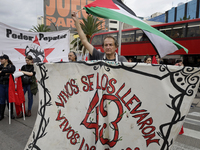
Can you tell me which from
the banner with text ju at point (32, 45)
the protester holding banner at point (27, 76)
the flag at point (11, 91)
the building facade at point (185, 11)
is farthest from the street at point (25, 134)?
the building facade at point (185, 11)

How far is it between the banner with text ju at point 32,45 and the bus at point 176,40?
25.2ft

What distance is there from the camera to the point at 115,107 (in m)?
1.80

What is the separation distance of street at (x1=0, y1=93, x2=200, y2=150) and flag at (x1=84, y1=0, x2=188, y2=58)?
1.84 meters

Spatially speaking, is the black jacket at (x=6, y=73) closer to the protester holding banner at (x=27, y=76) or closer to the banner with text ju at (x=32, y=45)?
the protester holding banner at (x=27, y=76)

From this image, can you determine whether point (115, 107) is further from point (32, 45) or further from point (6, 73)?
point (32, 45)

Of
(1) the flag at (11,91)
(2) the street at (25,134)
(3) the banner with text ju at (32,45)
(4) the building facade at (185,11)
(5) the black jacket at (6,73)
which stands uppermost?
(4) the building facade at (185,11)

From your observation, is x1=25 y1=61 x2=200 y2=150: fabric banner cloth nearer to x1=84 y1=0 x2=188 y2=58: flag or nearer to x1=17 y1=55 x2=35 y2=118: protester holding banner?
x1=84 y1=0 x2=188 y2=58: flag

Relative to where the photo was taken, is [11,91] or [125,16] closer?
[125,16]

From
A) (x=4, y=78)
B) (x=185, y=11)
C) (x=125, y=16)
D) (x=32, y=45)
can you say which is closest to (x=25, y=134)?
(x=4, y=78)

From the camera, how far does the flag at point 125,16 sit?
1925 mm

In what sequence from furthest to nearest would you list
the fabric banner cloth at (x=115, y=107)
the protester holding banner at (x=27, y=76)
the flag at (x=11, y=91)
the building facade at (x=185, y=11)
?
the building facade at (x=185, y=11) → the protester holding banner at (x=27, y=76) → the flag at (x=11, y=91) → the fabric banner cloth at (x=115, y=107)

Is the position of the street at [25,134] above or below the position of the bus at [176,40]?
below

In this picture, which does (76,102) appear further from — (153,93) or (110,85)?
(153,93)

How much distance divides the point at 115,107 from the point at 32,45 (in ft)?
16.9
